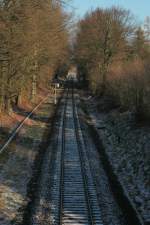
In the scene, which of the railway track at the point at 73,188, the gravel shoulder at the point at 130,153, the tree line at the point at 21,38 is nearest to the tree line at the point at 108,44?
the tree line at the point at 21,38

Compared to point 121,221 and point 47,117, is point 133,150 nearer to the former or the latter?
point 121,221

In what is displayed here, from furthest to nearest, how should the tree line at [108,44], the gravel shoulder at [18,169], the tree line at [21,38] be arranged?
1. the tree line at [108,44]
2. the tree line at [21,38]
3. the gravel shoulder at [18,169]

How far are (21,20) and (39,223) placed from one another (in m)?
16.4

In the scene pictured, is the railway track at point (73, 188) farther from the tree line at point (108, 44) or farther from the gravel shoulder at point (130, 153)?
the tree line at point (108, 44)

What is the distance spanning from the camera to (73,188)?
17.3 meters

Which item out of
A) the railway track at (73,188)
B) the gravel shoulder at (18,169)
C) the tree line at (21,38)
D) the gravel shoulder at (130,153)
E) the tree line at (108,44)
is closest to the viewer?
the railway track at (73,188)

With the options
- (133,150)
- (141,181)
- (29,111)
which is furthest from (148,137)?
(29,111)

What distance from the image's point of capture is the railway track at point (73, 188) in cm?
1430

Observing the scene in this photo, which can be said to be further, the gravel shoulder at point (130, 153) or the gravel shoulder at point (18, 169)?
the gravel shoulder at point (130, 153)

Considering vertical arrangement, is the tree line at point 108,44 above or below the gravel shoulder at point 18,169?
above

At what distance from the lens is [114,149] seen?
25.0 m

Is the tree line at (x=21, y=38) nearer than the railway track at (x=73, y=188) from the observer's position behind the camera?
No

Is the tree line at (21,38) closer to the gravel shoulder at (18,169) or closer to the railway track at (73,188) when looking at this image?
the gravel shoulder at (18,169)

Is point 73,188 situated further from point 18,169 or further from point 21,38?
point 21,38
